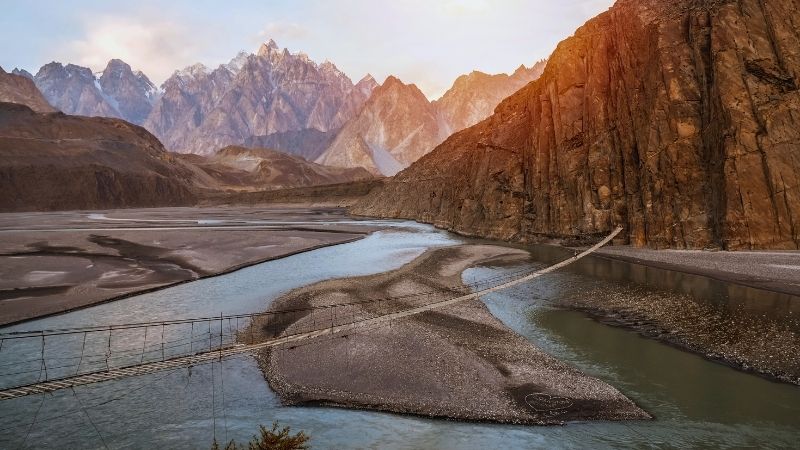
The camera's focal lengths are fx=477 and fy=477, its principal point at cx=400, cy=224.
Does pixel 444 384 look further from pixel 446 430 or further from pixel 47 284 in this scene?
pixel 47 284

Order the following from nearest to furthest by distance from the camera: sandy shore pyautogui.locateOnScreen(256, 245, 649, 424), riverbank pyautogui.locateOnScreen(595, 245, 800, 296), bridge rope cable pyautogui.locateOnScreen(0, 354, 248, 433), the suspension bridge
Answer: bridge rope cable pyautogui.locateOnScreen(0, 354, 248, 433), sandy shore pyautogui.locateOnScreen(256, 245, 649, 424), the suspension bridge, riverbank pyautogui.locateOnScreen(595, 245, 800, 296)

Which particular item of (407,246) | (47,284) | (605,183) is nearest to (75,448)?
(47,284)

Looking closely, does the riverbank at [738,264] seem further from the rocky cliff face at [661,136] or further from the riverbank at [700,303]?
the rocky cliff face at [661,136]

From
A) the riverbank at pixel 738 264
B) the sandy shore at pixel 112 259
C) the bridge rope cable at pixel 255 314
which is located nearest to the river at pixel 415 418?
the bridge rope cable at pixel 255 314

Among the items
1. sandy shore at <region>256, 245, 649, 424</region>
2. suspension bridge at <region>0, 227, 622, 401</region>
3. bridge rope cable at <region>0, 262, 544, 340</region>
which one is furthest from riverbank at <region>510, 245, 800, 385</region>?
suspension bridge at <region>0, 227, 622, 401</region>

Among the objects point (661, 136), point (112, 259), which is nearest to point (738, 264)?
point (661, 136)

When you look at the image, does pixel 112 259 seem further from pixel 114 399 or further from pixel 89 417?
pixel 89 417

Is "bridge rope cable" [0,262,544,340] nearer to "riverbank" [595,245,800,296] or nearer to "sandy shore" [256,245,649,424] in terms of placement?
"sandy shore" [256,245,649,424]

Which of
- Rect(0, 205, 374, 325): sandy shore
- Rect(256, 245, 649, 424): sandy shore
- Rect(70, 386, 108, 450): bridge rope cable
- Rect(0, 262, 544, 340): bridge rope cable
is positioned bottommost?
Rect(70, 386, 108, 450): bridge rope cable
